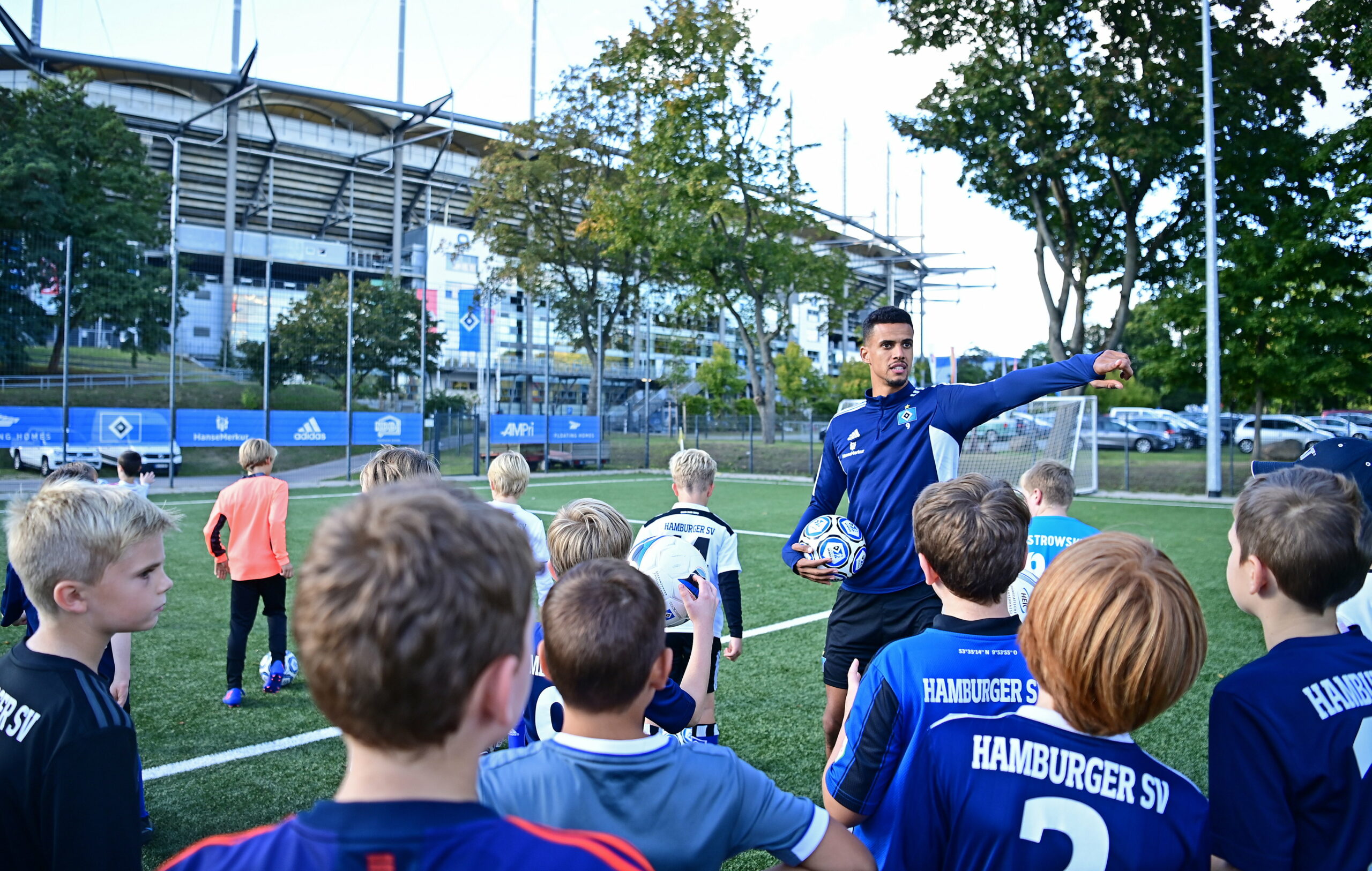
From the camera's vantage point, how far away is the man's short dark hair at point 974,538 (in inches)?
92.5

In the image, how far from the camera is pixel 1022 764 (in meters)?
1.64

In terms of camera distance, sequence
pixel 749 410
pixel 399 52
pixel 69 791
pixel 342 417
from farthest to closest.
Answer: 1. pixel 749 410
2. pixel 399 52
3. pixel 342 417
4. pixel 69 791

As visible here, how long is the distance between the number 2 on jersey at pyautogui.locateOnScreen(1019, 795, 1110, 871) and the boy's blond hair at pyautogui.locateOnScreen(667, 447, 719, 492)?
2.77 meters

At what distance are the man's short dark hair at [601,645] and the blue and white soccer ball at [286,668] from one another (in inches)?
178

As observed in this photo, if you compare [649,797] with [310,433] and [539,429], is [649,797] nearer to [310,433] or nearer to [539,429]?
[310,433]

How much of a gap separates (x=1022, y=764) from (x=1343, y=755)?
28.3 inches

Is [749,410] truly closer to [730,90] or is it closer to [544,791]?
[730,90]

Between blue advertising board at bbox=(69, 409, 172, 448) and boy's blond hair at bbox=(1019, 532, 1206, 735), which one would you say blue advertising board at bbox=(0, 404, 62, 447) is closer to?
blue advertising board at bbox=(69, 409, 172, 448)

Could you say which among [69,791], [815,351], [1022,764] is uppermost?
[815,351]

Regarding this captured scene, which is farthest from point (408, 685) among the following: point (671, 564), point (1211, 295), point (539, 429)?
point (539, 429)

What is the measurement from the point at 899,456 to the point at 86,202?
36.4 metres

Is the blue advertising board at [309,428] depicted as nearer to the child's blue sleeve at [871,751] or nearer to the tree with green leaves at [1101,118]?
the tree with green leaves at [1101,118]

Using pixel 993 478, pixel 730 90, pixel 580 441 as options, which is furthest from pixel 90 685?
pixel 730 90

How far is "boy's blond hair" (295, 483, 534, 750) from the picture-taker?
102cm
